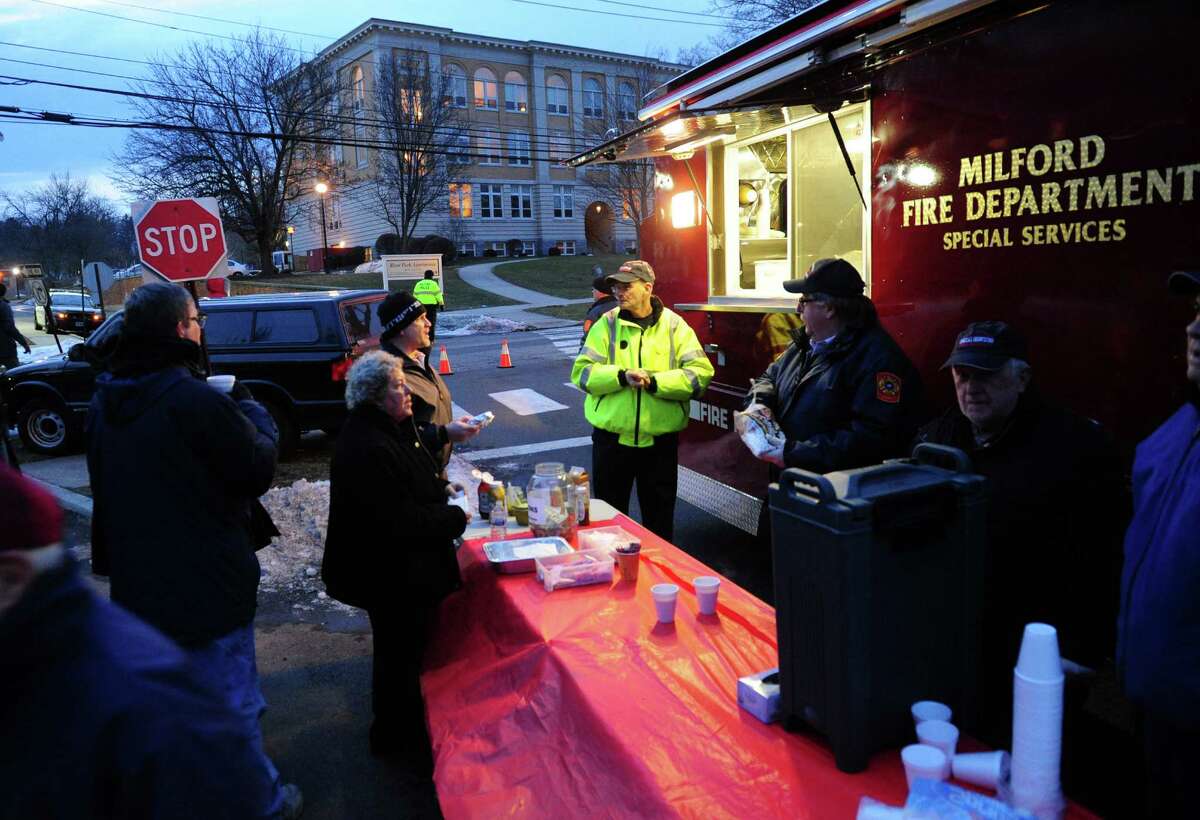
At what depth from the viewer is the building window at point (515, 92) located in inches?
2202

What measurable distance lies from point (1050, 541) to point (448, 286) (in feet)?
112

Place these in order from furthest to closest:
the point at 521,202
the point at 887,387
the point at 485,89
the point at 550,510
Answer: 1. the point at 521,202
2. the point at 485,89
3. the point at 550,510
4. the point at 887,387

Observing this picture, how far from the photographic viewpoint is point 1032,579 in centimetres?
254

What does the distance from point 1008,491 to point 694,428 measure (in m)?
3.65

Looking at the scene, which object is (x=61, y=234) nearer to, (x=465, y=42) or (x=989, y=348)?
(x=465, y=42)

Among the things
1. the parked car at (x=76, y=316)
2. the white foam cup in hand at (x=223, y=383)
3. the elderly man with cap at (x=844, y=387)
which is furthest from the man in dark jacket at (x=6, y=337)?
the elderly man with cap at (x=844, y=387)

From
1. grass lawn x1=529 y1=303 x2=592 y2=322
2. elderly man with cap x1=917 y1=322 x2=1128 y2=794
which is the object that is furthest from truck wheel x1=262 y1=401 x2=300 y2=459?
grass lawn x1=529 y1=303 x2=592 y2=322

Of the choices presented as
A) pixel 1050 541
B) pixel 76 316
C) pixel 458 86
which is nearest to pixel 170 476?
pixel 1050 541

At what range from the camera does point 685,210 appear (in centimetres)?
604

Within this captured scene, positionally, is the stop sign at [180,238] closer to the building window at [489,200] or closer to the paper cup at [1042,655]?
the paper cup at [1042,655]

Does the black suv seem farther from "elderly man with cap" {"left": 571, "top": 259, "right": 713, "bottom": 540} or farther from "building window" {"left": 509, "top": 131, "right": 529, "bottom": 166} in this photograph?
"building window" {"left": 509, "top": 131, "right": 529, "bottom": 166}

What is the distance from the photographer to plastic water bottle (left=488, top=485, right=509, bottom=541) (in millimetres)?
4102

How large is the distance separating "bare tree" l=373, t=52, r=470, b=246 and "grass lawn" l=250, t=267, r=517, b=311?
4.62 meters

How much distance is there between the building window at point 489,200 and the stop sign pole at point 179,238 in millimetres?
48986
